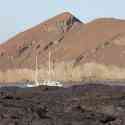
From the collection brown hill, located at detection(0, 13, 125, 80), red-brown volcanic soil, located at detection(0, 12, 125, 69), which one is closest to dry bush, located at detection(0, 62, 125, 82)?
brown hill, located at detection(0, 13, 125, 80)

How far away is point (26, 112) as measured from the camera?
25328mm

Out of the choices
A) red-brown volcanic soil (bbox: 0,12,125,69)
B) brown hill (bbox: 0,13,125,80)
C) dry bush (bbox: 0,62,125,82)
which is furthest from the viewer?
red-brown volcanic soil (bbox: 0,12,125,69)

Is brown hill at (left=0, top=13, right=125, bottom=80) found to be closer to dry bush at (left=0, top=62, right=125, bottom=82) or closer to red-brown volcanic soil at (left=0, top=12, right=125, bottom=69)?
red-brown volcanic soil at (left=0, top=12, right=125, bottom=69)

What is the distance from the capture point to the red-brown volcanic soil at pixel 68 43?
139 meters

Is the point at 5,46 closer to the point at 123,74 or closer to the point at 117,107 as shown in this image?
the point at 123,74

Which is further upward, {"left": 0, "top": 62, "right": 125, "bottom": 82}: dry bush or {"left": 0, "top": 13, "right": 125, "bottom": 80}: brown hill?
{"left": 0, "top": 13, "right": 125, "bottom": 80}: brown hill

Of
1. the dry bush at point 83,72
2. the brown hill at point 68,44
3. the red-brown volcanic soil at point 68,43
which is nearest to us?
the dry bush at point 83,72

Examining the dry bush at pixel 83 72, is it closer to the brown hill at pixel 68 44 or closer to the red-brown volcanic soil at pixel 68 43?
the brown hill at pixel 68 44

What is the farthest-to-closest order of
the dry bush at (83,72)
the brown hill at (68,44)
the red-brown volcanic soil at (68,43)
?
the red-brown volcanic soil at (68,43) → the brown hill at (68,44) → the dry bush at (83,72)

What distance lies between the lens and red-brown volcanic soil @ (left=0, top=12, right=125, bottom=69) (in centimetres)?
Answer: 13900

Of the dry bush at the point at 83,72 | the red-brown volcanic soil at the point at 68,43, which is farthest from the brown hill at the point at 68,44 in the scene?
the dry bush at the point at 83,72

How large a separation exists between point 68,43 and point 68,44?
783mm

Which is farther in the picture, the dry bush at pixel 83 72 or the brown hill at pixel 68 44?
the brown hill at pixel 68 44

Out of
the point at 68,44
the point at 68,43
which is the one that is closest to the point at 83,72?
the point at 68,44
